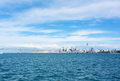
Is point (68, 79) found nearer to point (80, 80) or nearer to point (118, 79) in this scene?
point (80, 80)

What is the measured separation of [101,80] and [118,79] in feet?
15.6

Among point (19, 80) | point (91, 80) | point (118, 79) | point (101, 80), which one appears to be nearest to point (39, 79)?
point (19, 80)

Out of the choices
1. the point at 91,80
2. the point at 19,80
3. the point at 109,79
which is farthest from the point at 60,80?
the point at 109,79

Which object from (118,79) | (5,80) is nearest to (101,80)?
(118,79)

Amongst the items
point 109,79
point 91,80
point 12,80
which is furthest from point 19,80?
point 109,79

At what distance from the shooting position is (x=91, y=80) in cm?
2955

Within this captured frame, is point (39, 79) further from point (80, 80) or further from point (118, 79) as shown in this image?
point (118, 79)

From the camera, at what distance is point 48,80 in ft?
96.2

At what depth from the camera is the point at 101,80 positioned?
2956cm

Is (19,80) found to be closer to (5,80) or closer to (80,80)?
(5,80)

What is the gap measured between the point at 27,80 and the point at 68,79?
33.7ft

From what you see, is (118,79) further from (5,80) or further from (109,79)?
(5,80)

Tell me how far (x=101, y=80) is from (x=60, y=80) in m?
10.3

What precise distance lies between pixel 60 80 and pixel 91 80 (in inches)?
307
